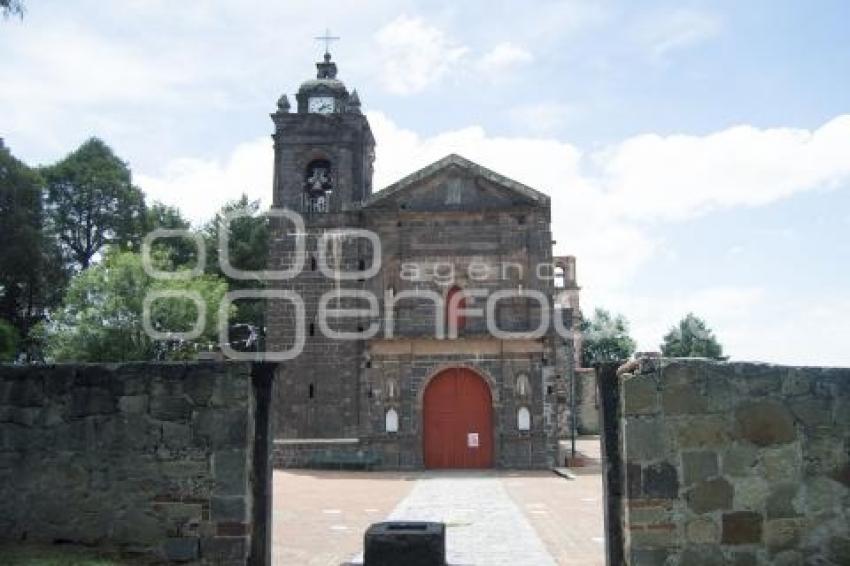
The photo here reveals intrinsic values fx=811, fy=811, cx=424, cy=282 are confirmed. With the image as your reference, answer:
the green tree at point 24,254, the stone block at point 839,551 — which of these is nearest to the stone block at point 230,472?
the stone block at point 839,551

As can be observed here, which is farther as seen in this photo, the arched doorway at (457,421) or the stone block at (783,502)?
the arched doorway at (457,421)

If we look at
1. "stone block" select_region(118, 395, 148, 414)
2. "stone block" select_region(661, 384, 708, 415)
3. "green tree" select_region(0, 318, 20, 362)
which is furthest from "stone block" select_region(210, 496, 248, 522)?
"green tree" select_region(0, 318, 20, 362)

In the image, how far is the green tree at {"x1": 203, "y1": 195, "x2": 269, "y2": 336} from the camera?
148ft

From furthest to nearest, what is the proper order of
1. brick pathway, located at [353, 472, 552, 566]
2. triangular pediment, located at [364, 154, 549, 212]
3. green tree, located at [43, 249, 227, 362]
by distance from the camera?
green tree, located at [43, 249, 227, 362] → triangular pediment, located at [364, 154, 549, 212] → brick pathway, located at [353, 472, 552, 566]

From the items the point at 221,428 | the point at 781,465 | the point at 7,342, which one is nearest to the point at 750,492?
the point at 781,465

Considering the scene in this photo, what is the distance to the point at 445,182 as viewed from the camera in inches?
1098

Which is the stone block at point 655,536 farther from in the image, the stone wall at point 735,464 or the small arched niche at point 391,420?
the small arched niche at point 391,420

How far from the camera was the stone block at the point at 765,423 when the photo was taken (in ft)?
23.5

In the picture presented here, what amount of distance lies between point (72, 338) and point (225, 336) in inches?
264

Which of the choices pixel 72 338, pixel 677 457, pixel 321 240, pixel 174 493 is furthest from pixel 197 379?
pixel 72 338

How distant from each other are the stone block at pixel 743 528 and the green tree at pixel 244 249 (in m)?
39.2

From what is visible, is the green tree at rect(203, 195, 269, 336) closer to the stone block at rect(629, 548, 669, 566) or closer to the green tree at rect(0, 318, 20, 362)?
the green tree at rect(0, 318, 20, 362)

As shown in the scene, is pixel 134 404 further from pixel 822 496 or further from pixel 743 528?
pixel 822 496

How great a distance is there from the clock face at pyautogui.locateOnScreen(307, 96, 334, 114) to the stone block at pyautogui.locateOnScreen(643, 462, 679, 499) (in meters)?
24.4
